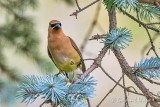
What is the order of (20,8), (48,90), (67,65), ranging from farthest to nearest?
(20,8) < (67,65) < (48,90)

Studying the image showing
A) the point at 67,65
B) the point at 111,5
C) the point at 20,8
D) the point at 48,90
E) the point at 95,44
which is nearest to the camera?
the point at 48,90

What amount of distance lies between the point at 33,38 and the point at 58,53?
16.2 inches

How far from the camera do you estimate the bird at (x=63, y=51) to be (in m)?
1.99

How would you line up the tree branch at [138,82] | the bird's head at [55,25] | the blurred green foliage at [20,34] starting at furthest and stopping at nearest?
the blurred green foliage at [20,34]
the bird's head at [55,25]
the tree branch at [138,82]

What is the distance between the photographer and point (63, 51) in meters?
2.03

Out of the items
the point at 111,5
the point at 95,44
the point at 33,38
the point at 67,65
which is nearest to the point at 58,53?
the point at 67,65

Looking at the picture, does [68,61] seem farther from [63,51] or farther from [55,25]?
[55,25]

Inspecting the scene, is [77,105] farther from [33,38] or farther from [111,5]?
[33,38]

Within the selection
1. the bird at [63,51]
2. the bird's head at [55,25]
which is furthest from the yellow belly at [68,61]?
the bird's head at [55,25]

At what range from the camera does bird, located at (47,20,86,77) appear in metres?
1.99

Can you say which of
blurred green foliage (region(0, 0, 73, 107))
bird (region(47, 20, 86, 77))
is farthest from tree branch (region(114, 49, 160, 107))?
blurred green foliage (region(0, 0, 73, 107))

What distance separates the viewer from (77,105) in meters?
1.42

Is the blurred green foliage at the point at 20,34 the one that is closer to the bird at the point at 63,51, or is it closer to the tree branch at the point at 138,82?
the bird at the point at 63,51

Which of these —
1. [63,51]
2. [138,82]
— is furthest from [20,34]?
[138,82]
